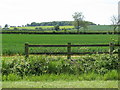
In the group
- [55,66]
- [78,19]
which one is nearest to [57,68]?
[55,66]

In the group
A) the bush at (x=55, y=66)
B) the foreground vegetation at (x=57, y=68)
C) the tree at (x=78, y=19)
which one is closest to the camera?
the foreground vegetation at (x=57, y=68)

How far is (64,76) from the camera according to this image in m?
8.55

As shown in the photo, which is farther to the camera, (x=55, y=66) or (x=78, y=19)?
(x=78, y=19)

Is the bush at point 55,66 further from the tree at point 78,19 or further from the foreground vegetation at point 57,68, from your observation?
the tree at point 78,19

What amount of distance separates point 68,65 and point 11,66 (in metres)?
2.27

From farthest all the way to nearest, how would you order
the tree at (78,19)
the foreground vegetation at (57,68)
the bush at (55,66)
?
the tree at (78,19)
the bush at (55,66)
the foreground vegetation at (57,68)

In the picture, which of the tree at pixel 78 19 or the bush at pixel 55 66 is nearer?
the bush at pixel 55 66

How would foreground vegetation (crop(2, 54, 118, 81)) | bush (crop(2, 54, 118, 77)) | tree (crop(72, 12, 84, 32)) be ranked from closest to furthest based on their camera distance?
foreground vegetation (crop(2, 54, 118, 81)) < bush (crop(2, 54, 118, 77)) < tree (crop(72, 12, 84, 32))

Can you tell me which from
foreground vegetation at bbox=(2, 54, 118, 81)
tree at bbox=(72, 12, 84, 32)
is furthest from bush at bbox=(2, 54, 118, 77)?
tree at bbox=(72, 12, 84, 32)

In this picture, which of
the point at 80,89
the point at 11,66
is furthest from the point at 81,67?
the point at 80,89

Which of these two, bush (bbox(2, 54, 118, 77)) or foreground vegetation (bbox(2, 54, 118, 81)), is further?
bush (bbox(2, 54, 118, 77))

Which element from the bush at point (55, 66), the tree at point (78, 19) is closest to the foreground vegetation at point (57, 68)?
the bush at point (55, 66)

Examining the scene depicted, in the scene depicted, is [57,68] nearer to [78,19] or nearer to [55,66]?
[55,66]

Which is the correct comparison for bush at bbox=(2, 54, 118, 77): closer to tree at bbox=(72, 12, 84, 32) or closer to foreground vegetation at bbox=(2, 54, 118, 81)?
foreground vegetation at bbox=(2, 54, 118, 81)
